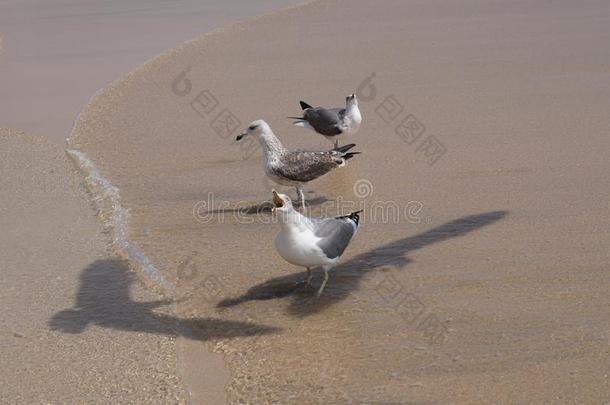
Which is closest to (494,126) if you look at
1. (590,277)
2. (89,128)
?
(590,277)

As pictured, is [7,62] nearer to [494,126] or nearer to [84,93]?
[84,93]

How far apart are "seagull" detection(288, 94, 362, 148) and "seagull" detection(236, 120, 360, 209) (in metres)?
0.82

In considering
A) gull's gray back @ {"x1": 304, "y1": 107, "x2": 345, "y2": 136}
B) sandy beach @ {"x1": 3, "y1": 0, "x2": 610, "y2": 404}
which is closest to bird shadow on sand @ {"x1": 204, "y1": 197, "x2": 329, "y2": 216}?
sandy beach @ {"x1": 3, "y1": 0, "x2": 610, "y2": 404}

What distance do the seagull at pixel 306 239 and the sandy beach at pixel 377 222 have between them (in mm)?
248

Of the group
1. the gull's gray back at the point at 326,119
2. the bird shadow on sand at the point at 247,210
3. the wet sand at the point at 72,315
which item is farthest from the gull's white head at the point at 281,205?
the gull's gray back at the point at 326,119

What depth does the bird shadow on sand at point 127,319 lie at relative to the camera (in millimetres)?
5613

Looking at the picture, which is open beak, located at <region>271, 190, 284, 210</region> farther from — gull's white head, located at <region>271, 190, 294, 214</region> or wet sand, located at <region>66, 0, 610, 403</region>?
wet sand, located at <region>66, 0, 610, 403</region>

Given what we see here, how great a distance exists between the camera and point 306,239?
5836 millimetres

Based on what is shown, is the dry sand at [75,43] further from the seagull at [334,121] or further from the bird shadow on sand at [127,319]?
the bird shadow on sand at [127,319]

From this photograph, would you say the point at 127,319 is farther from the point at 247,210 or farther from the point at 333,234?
Result: the point at 247,210

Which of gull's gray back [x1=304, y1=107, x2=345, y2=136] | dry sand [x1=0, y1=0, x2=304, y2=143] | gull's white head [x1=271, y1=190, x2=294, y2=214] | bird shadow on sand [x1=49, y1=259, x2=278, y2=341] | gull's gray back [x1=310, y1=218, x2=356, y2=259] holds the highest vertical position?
gull's white head [x1=271, y1=190, x2=294, y2=214]

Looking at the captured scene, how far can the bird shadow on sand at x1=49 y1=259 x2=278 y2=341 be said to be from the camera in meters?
5.61

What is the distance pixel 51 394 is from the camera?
4.91 meters

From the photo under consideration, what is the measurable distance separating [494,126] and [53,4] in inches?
413
